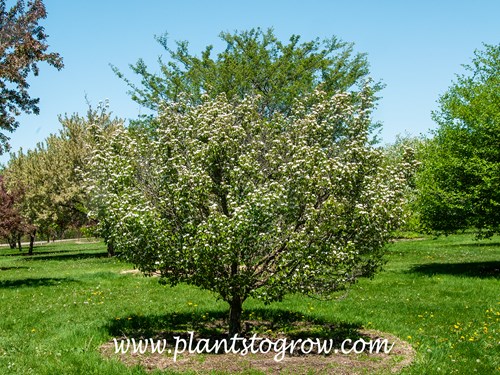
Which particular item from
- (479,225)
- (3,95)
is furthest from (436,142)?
(3,95)

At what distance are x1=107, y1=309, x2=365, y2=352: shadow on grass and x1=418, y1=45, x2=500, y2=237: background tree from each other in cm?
1077

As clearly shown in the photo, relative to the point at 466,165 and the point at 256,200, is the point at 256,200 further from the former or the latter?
the point at 466,165

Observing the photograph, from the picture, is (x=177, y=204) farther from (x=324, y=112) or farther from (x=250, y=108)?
(x=324, y=112)

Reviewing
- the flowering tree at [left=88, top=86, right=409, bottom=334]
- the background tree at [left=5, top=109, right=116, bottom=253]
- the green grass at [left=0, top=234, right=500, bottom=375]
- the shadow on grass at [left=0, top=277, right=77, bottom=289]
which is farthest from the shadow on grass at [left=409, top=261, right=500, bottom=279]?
the background tree at [left=5, top=109, right=116, bottom=253]

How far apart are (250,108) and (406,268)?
52.8 ft

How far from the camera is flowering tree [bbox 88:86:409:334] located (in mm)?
9367

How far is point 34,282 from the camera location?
21281 mm

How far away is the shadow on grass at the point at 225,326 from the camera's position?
37.1ft

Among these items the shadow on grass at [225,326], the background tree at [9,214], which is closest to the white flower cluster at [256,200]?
the shadow on grass at [225,326]

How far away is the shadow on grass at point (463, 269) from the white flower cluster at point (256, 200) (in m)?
12.3

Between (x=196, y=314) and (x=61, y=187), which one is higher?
(x=61, y=187)

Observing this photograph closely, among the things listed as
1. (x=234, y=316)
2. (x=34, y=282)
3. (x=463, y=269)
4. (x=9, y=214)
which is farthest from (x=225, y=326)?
(x=9, y=214)

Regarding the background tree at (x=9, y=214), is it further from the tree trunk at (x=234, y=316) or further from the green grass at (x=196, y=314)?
the tree trunk at (x=234, y=316)

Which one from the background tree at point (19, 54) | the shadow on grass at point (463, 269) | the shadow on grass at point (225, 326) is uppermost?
the background tree at point (19, 54)
